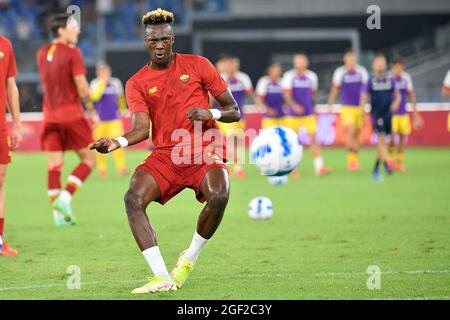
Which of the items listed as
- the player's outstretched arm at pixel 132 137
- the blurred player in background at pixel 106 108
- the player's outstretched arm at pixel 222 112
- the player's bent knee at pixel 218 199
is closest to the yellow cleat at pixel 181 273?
the player's bent knee at pixel 218 199

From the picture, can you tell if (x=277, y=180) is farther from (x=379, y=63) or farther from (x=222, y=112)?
(x=222, y=112)

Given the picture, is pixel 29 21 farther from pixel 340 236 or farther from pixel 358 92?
pixel 340 236

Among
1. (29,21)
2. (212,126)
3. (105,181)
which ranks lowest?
(105,181)

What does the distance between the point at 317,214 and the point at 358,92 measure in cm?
891

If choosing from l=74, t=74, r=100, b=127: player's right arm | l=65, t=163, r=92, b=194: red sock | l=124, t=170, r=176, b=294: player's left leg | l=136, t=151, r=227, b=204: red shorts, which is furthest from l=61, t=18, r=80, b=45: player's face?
l=124, t=170, r=176, b=294: player's left leg

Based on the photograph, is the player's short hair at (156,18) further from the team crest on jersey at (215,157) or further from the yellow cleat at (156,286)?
the yellow cleat at (156,286)

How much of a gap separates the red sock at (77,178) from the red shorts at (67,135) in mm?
326

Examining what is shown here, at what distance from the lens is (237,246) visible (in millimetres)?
10859

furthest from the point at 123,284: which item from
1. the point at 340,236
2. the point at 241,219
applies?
the point at 241,219

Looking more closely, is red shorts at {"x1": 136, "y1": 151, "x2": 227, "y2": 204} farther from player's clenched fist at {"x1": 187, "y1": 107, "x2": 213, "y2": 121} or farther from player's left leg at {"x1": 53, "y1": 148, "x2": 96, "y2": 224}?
player's left leg at {"x1": 53, "y1": 148, "x2": 96, "y2": 224}

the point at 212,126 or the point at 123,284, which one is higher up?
the point at 212,126

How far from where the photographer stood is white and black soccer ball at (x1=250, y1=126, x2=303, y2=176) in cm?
1385

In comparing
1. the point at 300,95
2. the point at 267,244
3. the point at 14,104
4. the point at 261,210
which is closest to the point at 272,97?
the point at 300,95

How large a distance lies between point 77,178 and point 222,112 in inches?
210
